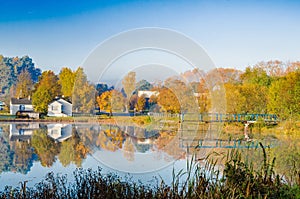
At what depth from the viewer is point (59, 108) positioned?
108ft

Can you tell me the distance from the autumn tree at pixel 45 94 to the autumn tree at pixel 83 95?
21443 mm

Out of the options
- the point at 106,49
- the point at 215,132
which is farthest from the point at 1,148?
the point at 215,132

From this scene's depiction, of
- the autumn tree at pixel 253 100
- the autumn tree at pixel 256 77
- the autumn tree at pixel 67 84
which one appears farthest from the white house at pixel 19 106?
the autumn tree at pixel 253 100

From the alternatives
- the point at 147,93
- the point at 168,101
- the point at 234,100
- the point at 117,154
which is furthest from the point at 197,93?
the point at 117,154

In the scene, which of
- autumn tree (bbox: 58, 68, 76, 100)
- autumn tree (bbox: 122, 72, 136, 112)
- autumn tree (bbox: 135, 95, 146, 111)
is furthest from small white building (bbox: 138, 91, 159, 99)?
autumn tree (bbox: 58, 68, 76, 100)

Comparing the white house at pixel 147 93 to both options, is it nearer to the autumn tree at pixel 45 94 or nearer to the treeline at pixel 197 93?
the treeline at pixel 197 93

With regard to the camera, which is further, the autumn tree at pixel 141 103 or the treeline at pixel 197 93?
the autumn tree at pixel 141 103

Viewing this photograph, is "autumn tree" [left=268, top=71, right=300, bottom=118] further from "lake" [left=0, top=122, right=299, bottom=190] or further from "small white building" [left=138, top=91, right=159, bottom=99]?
"small white building" [left=138, top=91, right=159, bottom=99]

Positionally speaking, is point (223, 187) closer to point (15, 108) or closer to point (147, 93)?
point (147, 93)

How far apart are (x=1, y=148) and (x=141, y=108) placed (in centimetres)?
812

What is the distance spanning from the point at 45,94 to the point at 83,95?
74.6ft

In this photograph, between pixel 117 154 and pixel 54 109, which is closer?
pixel 117 154

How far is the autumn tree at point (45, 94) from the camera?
33.0 m

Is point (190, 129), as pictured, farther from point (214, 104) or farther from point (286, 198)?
point (286, 198)
